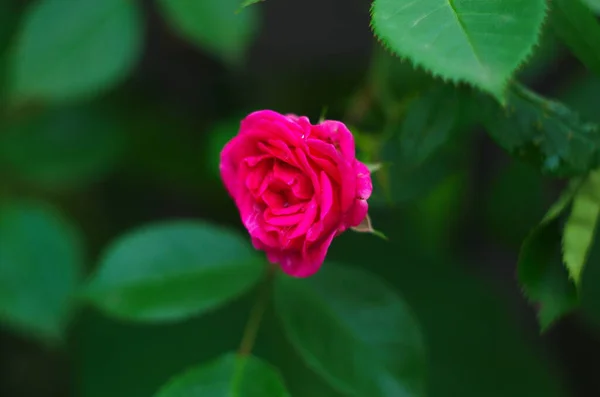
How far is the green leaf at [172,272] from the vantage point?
0.78m

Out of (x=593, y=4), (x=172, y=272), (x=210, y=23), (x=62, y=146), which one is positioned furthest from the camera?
(x=62, y=146)

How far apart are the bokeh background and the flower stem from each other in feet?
0.56

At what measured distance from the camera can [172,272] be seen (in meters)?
0.82

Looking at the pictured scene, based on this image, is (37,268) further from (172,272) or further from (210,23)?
(210,23)

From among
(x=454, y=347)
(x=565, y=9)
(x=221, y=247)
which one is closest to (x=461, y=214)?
(x=454, y=347)

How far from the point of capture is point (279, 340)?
1.04 metres

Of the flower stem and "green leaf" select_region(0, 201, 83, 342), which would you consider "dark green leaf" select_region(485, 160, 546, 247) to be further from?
"green leaf" select_region(0, 201, 83, 342)

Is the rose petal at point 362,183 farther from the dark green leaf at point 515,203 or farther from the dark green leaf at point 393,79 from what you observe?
the dark green leaf at point 515,203

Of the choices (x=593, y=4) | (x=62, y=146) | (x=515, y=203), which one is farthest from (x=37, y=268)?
(x=593, y=4)

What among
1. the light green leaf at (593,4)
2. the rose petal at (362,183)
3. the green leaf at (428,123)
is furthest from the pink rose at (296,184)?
the light green leaf at (593,4)

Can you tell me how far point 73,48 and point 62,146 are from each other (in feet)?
0.90

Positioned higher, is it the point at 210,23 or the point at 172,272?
the point at 210,23

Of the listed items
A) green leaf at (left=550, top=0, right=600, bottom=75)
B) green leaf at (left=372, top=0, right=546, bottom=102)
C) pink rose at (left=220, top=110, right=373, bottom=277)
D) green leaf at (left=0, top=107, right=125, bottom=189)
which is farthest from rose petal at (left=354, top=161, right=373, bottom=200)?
green leaf at (left=0, top=107, right=125, bottom=189)

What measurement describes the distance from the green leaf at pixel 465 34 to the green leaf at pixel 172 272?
15.4 inches
